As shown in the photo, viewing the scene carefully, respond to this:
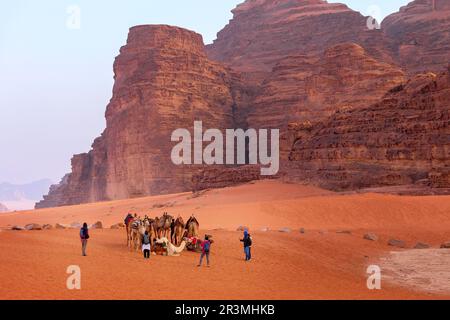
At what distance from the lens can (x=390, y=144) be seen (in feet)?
117

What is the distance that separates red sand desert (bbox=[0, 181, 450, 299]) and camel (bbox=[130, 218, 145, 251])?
45cm

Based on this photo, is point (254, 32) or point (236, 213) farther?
point (254, 32)

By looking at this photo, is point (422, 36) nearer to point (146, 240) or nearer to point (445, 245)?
point (445, 245)

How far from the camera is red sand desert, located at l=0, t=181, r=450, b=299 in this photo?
1284 cm

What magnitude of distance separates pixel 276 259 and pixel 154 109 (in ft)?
210

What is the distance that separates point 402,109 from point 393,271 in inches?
847

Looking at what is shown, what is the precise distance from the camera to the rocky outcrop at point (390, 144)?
1340 inches

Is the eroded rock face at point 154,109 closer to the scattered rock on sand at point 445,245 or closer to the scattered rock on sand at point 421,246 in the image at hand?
the scattered rock on sand at point 421,246

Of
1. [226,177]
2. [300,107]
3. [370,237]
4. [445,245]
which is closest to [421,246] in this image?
[445,245]

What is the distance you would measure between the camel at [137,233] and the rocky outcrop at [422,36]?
3495 inches
